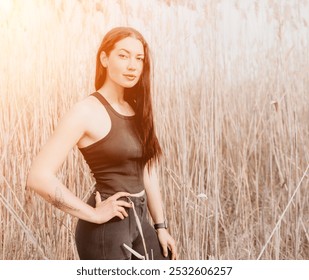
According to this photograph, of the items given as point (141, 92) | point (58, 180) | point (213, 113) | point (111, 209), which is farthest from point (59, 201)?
point (213, 113)

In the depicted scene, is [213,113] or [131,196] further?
[213,113]

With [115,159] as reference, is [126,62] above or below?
above

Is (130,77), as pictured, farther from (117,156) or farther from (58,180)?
(58,180)

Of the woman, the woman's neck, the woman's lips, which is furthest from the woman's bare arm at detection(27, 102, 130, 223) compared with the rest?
the woman's lips

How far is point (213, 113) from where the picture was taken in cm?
219

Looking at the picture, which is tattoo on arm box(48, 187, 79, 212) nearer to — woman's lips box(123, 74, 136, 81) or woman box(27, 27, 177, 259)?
woman box(27, 27, 177, 259)

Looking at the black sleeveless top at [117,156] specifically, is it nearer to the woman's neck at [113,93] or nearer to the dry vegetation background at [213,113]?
the woman's neck at [113,93]

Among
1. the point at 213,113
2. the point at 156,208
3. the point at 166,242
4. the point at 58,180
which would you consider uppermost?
the point at 213,113

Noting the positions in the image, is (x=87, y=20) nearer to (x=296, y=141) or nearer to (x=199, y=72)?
(x=199, y=72)

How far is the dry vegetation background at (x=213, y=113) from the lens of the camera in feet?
7.07

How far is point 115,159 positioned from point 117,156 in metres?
0.01

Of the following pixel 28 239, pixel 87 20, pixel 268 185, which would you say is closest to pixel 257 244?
pixel 268 185

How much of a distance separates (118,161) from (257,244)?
0.71 meters

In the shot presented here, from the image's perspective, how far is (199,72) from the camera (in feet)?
7.16
